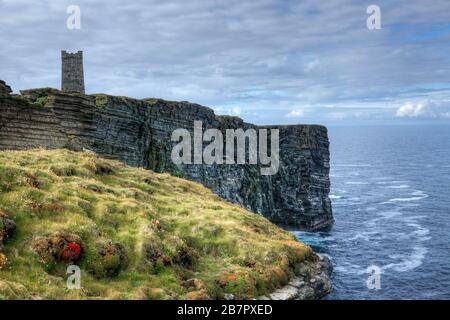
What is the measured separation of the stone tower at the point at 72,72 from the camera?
74.0 metres

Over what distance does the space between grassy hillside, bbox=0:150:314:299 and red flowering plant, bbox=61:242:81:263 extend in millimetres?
56

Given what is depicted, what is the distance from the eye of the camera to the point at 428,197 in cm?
14975

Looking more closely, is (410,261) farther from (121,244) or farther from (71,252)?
(71,252)

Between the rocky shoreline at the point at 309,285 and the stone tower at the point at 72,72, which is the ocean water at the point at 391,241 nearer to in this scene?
the rocky shoreline at the point at 309,285

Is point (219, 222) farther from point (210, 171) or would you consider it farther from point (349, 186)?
point (349, 186)

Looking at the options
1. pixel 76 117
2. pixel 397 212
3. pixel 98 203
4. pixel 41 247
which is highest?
pixel 76 117

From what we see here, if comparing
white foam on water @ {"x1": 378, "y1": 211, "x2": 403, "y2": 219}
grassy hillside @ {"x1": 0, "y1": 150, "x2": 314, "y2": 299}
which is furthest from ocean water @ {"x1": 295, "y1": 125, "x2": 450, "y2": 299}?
grassy hillside @ {"x1": 0, "y1": 150, "x2": 314, "y2": 299}

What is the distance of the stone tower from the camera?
74000 millimetres

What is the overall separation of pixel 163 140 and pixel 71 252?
69123 mm

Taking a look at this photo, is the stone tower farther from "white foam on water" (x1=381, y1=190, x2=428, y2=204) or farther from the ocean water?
"white foam on water" (x1=381, y1=190, x2=428, y2=204)

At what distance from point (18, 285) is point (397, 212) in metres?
124

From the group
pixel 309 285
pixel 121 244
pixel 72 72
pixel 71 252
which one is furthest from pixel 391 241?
pixel 71 252

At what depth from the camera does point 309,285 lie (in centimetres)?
2956
